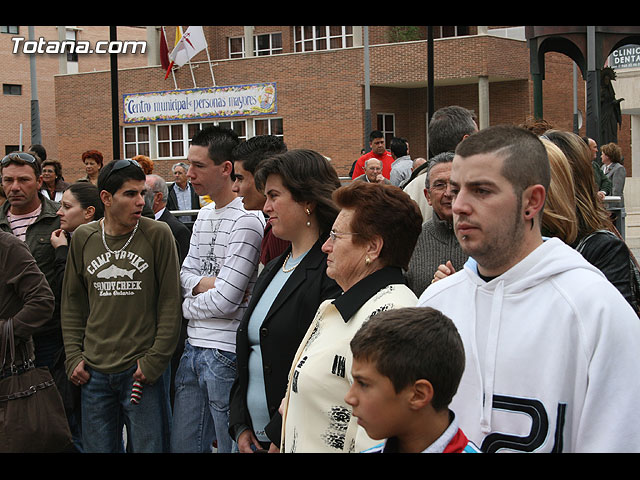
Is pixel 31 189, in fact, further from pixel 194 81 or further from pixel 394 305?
pixel 194 81

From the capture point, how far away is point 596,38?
653 inches

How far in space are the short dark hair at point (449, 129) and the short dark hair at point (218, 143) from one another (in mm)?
1285

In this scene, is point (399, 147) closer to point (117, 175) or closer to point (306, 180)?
point (117, 175)

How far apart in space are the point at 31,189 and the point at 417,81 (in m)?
31.3

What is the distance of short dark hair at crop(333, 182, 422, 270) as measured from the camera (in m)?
3.15

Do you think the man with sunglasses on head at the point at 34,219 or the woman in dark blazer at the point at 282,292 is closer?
the woman in dark blazer at the point at 282,292

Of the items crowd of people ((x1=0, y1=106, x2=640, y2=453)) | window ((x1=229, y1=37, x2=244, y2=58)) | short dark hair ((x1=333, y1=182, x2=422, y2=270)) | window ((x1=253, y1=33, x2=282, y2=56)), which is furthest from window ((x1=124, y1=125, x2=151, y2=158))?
short dark hair ((x1=333, y1=182, x2=422, y2=270))

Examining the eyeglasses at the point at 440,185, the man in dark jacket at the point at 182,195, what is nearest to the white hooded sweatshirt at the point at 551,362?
the eyeglasses at the point at 440,185

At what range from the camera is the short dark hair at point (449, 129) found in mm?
5027

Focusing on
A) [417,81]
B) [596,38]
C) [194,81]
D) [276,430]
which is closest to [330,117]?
[417,81]

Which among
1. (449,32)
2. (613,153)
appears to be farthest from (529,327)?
(449,32)

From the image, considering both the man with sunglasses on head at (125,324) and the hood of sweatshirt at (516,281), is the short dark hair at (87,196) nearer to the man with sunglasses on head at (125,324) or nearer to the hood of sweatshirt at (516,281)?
the man with sunglasses on head at (125,324)

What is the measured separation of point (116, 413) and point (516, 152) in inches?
129

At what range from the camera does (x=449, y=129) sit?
5.04 meters
